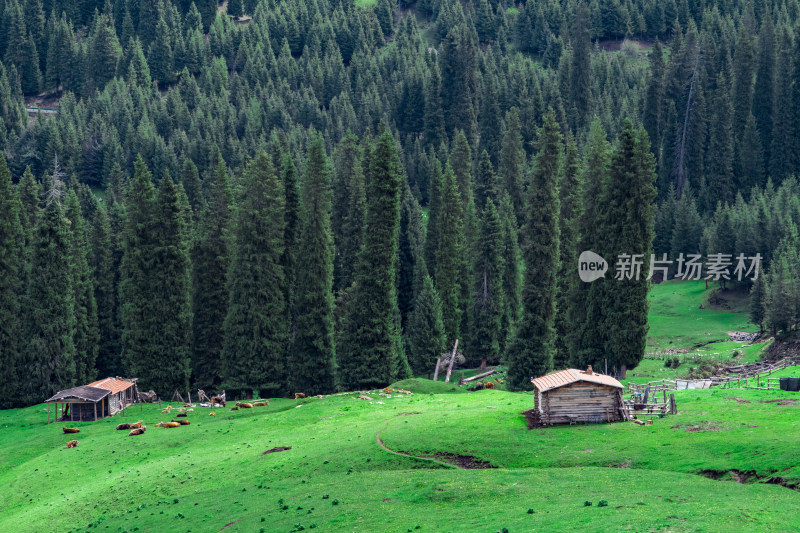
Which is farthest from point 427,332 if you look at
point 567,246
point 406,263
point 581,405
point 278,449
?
point 581,405

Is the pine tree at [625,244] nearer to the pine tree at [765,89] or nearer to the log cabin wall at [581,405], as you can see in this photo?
the log cabin wall at [581,405]

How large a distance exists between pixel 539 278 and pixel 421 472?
132ft

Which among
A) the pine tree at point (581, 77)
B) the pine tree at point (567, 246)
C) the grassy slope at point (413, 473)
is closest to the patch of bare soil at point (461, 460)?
the grassy slope at point (413, 473)

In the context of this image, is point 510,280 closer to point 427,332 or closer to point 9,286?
point 427,332

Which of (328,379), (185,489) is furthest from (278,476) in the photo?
(328,379)

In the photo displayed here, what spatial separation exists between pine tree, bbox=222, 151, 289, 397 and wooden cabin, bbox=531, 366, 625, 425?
1573 inches

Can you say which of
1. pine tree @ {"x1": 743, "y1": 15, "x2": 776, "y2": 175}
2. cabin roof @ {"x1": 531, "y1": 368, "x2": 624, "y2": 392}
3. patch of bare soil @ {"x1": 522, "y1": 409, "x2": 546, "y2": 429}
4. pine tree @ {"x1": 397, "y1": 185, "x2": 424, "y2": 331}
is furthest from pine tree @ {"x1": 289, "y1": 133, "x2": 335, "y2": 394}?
pine tree @ {"x1": 743, "y1": 15, "x2": 776, "y2": 175}

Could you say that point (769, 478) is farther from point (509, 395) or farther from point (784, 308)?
point (784, 308)

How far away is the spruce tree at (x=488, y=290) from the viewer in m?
106

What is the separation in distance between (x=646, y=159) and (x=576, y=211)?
41.7ft

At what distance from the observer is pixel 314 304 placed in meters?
93.7

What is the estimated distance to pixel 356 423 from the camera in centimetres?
6731

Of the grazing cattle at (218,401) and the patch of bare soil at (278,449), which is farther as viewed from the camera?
the grazing cattle at (218,401)

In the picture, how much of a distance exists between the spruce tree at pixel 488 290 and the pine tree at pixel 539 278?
16120 mm
